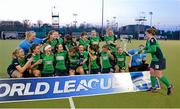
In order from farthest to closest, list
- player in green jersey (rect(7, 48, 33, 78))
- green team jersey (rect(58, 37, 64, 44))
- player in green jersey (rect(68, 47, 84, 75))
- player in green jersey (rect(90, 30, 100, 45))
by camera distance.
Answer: player in green jersey (rect(90, 30, 100, 45))
player in green jersey (rect(68, 47, 84, 75))
green team jersey (rect(58, 37, 64, 44))
player in green jersey (rect(7, 48, 33, 78))

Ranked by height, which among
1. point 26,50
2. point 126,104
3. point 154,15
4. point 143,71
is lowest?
point 126,104

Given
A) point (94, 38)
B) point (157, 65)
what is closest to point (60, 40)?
point (94, 38)

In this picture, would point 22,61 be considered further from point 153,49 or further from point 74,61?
point 153,49

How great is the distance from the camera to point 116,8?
282 inches

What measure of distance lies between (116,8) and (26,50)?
2065mm

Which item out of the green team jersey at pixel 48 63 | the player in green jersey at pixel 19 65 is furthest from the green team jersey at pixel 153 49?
the player in green jersey at pixel 19 65

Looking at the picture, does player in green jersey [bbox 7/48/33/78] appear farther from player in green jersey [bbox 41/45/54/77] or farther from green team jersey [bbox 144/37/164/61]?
green team jersey [bbox 144/37/164/61]

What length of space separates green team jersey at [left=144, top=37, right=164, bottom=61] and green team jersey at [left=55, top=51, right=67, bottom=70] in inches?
68.7

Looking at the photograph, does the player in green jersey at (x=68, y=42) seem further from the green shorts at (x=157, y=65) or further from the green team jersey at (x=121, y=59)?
the green shorts at (x=157, y=65)

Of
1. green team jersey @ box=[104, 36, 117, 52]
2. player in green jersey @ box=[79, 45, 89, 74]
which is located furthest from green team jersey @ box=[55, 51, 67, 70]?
green team jersey @ box=[104, 36, 117, 52]

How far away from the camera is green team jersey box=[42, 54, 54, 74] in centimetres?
671

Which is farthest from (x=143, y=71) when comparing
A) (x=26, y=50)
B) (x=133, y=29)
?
(x=26, y=50)

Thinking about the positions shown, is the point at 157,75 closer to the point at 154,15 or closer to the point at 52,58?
the point at 154,15

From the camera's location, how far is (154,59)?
7.25 metres
